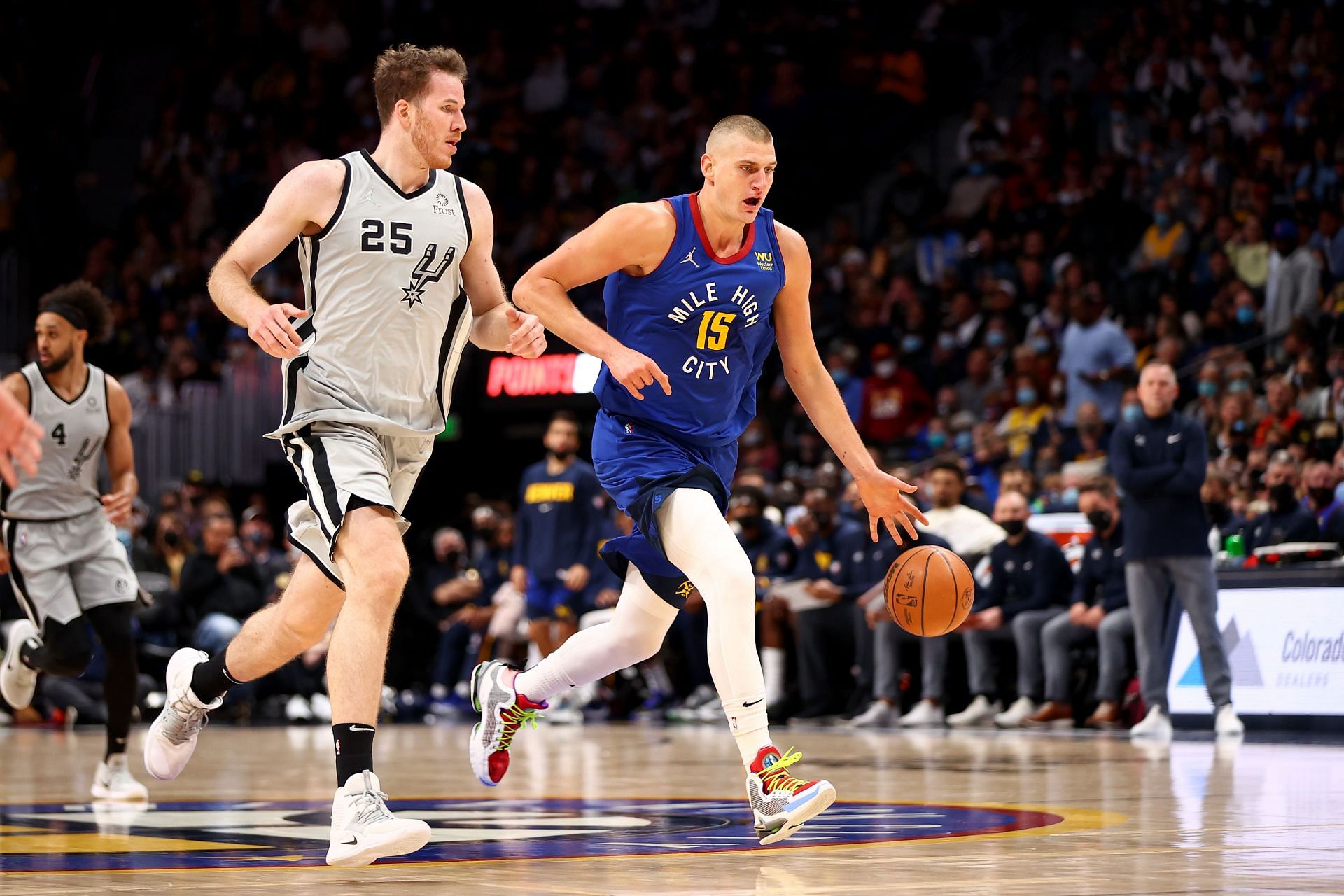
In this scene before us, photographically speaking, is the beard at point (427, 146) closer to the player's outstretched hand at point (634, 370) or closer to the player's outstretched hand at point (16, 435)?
the player's outstretched hand at point (634, 370)

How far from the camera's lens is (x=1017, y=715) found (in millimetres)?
12828

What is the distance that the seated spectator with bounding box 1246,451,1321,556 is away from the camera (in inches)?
471

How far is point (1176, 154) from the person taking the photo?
1809 centimetres

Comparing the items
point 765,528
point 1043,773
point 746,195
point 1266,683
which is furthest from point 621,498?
point 765,528

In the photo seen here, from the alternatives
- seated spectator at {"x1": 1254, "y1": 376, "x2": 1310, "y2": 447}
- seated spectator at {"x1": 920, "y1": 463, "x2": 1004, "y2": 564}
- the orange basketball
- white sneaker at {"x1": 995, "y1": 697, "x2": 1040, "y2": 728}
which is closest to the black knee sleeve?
the orange basketball

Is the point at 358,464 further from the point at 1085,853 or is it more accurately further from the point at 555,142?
the point at 555,142

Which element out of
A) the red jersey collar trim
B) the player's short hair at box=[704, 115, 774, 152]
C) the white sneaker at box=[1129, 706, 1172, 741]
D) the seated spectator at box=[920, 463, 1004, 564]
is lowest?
the white sneaker at box=[1129, 706, 1172, 741]

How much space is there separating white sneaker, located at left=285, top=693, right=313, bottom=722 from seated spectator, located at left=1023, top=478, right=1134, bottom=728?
6.31 meters

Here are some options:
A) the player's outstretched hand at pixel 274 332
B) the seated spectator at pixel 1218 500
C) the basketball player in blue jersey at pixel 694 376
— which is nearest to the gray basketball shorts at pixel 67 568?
the basketball player in blue jersey at pixel 694 376

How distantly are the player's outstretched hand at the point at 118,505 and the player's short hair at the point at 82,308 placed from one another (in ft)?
2.41

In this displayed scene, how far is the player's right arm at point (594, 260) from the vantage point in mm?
5852

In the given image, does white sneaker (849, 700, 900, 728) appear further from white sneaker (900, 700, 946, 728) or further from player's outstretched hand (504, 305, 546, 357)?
player's outstretched hand (504, 305, 546, 357)

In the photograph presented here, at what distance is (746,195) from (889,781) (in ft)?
10.7

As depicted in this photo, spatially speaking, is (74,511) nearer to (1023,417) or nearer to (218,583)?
(218,583)
